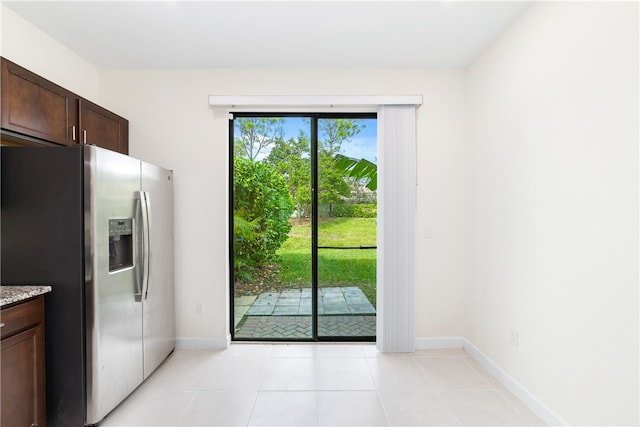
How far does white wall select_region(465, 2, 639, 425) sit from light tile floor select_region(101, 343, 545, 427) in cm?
33

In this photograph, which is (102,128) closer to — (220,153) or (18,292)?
(220,153)

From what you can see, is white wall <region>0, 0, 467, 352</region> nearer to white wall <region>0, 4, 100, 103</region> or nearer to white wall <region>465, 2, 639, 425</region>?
white wall <region>0, 4, 100, 103</region>

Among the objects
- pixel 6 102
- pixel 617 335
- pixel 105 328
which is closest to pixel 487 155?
pixel 617 335

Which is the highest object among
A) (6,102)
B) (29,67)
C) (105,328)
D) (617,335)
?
(29,67)

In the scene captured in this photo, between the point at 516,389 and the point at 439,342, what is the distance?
2.80ft

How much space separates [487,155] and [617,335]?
1.59 metres

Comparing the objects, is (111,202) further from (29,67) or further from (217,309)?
(217,309)

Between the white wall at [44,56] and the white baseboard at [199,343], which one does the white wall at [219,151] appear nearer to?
the white baseboard at [199,343]

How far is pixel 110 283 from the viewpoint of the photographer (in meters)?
2.06

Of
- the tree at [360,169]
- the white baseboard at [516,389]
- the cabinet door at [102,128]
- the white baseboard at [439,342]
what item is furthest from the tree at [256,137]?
the white baseboard at [516,389]

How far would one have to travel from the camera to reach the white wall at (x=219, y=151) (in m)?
3.06

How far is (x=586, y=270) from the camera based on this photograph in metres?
1.70

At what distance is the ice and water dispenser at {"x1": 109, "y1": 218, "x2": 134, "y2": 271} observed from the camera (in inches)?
84.4

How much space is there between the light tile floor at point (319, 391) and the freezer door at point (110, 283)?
231 mm
